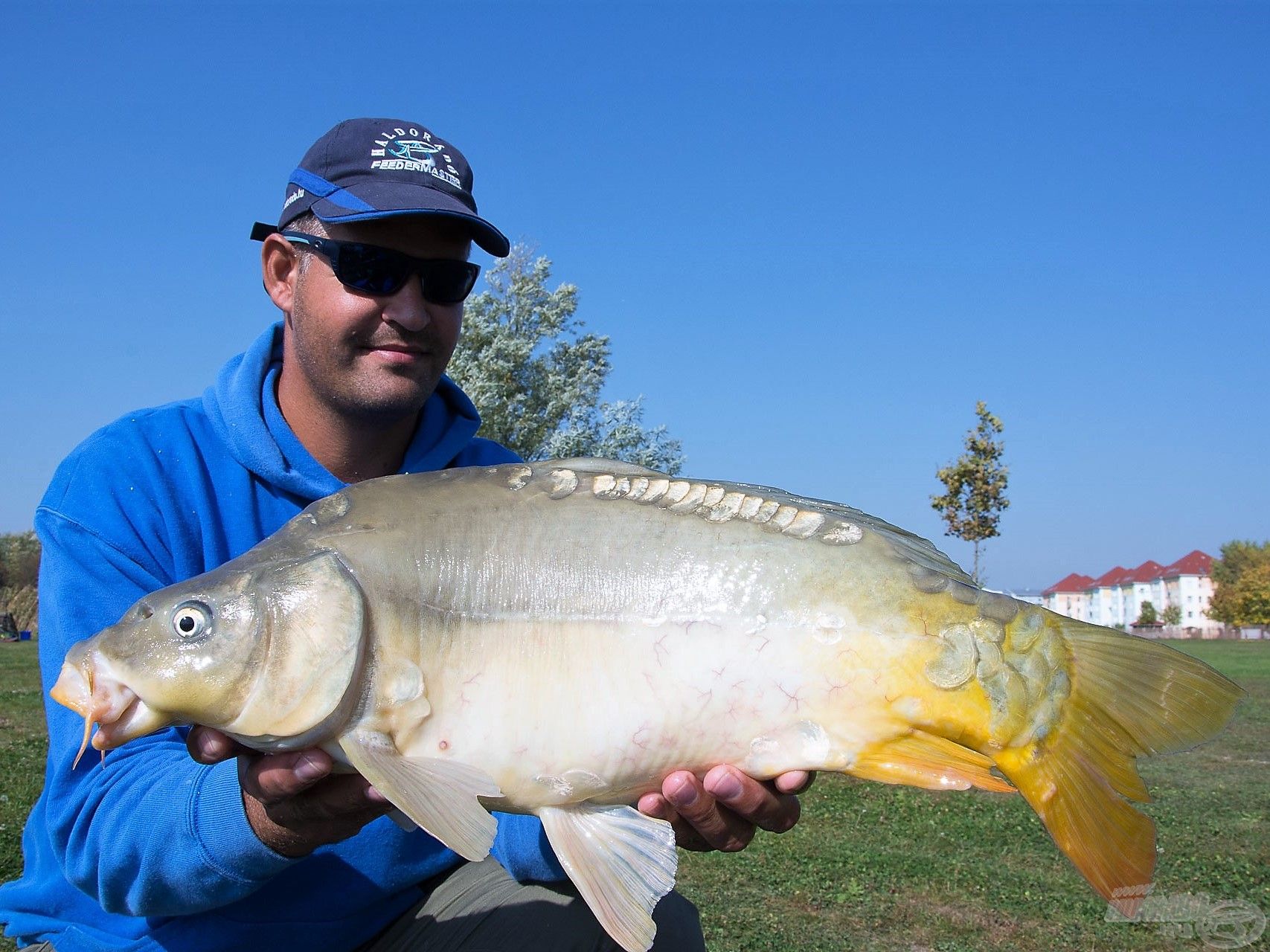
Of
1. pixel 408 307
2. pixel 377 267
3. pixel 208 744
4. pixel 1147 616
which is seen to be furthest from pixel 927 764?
pixel 1147 616

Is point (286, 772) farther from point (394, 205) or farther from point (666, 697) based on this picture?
point (394, 205)

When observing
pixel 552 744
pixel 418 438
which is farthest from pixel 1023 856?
pixel 552 744

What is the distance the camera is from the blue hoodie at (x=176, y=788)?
236cm

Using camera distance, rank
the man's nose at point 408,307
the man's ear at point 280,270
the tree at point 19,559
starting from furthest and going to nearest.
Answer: the tree at point 19,559 → the man's ear at point 280,270 → the man's nose at point 408,307

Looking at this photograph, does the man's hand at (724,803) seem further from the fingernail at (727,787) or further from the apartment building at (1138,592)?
the apartment building at (1138,592)

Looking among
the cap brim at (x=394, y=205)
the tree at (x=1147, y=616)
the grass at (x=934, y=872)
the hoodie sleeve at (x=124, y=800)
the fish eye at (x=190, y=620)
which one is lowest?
the grass at (x=934, y=872)

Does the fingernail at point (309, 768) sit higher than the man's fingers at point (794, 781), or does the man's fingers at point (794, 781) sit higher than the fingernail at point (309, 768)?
the man's fingers at point (794, 781)

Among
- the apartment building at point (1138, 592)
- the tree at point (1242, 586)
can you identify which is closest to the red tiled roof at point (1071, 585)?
the apartment building at point (1138, 592)

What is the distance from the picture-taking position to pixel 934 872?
6164mm

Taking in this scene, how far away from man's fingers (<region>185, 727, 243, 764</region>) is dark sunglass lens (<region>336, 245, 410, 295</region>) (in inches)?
58.4

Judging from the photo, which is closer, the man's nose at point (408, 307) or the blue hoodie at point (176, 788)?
the blue hoodie at point (176, 788)

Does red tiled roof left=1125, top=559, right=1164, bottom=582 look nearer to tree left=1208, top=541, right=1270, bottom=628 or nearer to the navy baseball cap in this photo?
tree left=1208, top=541, right=1270, bottom=628

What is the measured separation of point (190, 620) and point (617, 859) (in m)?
0.99

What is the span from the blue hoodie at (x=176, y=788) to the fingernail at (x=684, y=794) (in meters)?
0.89
